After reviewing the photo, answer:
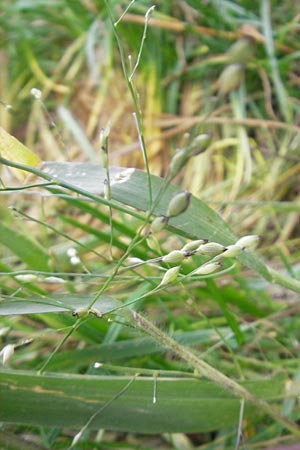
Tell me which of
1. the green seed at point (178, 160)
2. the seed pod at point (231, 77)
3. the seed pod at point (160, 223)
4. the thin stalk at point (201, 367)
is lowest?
the thin stalk at point (201, 367)

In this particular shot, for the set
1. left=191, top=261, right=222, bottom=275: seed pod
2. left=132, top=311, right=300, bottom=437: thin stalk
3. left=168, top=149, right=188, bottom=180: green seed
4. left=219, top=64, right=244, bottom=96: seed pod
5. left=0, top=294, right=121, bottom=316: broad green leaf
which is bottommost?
left=132, top=311, right=300, bottom=437: thin stalk

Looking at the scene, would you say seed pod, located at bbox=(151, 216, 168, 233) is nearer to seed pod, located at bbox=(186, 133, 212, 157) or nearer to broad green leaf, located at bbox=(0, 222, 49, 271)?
seed pod, located at bbox=(186, 133, 212, 157)

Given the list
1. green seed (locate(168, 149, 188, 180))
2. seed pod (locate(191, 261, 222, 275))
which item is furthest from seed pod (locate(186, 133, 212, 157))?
seed pod (locate(191, 261, 222, 275))

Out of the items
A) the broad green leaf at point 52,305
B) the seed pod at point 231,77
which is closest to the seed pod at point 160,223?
the broad green leaf at point 52,305

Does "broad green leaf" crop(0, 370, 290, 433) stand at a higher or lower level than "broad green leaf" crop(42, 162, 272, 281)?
lower

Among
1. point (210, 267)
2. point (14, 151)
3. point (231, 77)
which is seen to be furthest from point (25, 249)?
point (231, 77)

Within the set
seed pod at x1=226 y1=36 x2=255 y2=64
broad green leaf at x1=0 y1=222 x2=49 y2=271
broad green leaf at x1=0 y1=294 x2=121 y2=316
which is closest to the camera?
broad green leaf at x1=0 y1=294 x2=121 y2=316

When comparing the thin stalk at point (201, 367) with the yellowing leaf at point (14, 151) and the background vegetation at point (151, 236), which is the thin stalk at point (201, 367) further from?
the yellowing leaf at point (14, 151)
